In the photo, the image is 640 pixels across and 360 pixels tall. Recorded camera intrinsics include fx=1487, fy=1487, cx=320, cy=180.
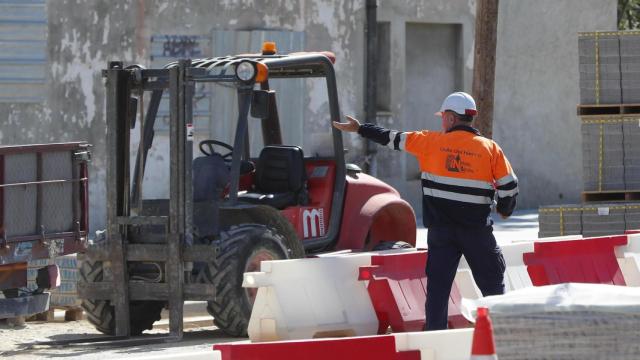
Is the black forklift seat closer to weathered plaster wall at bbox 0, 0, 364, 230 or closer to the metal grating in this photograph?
weathered plaster wall at bbox 0, 0, 364, 230

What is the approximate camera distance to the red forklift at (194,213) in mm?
11750

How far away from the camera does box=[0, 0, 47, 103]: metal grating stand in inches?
854

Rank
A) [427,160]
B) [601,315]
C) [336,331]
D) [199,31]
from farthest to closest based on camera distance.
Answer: [199,31] < [336,331] < [427,160] < [601,315]

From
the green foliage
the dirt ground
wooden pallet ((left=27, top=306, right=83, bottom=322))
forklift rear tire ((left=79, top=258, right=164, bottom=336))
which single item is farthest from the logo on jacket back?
the green foliage

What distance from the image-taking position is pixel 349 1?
24594mm

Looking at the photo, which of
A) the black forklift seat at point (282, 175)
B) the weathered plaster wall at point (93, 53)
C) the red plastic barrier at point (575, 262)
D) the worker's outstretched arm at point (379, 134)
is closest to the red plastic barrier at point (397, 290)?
the worker's outstretched arm at point (379, 134)

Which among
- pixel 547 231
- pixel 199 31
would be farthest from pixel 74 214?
pixel 199 31

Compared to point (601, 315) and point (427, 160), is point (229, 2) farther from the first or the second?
point (601, 315)

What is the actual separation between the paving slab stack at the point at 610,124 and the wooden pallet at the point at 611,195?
0.01 m

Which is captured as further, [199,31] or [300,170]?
[199,31]

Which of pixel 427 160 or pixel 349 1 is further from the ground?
pixel 349 1

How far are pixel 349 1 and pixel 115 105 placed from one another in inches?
508

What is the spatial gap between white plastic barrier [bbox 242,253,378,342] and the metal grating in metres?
11.7


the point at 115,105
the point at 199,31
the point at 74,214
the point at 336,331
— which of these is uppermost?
the point at 199,31
